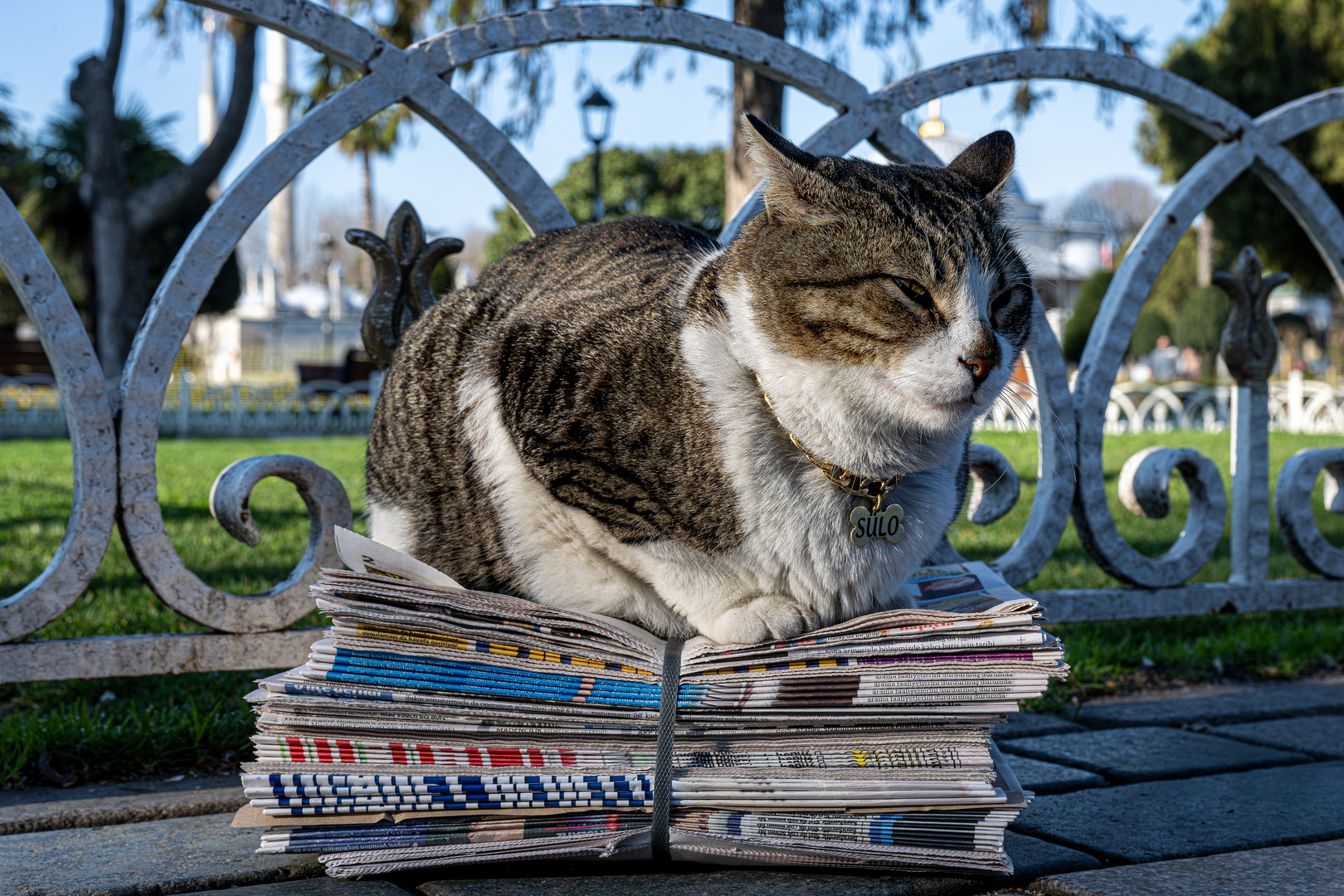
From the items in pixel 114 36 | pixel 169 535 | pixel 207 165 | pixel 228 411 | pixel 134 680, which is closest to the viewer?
pixel 134 680

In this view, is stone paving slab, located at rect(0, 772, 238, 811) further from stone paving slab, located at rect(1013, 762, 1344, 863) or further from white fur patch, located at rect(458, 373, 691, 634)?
stone paving slab, located at rect(1013, 762, 1344, 863)

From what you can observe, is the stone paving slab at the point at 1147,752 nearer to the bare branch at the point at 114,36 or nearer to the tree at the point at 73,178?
the bare branch at the point at 114,36

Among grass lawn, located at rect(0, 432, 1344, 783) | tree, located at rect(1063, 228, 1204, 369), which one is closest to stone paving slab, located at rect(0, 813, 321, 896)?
grass lawn, located at rect(0, 432, 1344, 783)

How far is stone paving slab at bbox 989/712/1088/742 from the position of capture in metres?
2.18

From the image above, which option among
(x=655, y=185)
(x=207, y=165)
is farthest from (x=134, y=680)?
(x=655, y=185)

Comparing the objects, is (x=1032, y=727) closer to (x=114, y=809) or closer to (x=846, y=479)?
(x=846, y=479)

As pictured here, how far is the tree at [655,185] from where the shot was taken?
28.7 metres

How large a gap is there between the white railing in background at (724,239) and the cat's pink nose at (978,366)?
0.36 metres

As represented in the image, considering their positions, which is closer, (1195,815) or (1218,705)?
(1195,815)

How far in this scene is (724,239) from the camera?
2.27 metres

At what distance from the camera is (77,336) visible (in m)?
1.89

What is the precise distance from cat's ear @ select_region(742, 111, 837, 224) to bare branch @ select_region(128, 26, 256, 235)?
1161cm

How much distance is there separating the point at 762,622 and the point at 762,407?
0.30m

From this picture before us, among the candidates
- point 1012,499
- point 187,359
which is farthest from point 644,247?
point 187,359
